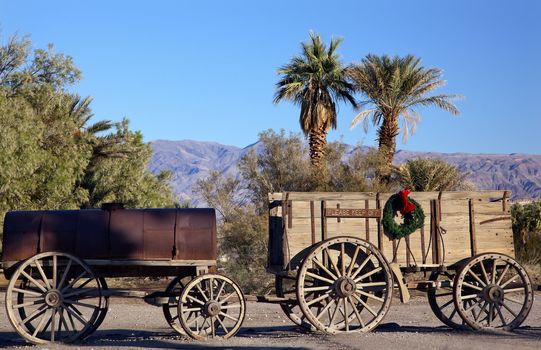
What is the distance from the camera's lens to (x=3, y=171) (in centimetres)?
2281

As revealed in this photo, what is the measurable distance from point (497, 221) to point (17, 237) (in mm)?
7525

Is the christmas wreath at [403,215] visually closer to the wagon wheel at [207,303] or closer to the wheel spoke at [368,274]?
the wheel spoke at [368,274]

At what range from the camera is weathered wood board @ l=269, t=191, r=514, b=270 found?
1248 centimetres

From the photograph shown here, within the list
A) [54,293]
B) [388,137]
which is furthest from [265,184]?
[54,293]

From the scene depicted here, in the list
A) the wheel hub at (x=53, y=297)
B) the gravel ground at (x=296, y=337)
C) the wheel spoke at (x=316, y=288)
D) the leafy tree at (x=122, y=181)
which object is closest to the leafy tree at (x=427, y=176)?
the leafy tree at (x=122, y=181)

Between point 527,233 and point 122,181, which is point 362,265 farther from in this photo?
point 122,181

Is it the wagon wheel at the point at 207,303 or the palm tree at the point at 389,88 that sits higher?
the palm tree at the point at 389,88

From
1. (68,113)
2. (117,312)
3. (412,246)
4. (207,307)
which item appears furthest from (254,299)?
(68,113)

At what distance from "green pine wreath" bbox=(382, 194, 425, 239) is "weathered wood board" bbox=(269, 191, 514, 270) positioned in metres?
0.11

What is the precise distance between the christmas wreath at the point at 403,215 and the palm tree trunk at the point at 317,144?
18.5 meters

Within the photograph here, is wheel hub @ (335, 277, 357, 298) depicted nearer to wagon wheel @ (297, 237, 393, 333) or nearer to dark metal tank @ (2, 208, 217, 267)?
wagon wheel @ (297, 237, 393, 333)

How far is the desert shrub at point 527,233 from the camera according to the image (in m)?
25.4

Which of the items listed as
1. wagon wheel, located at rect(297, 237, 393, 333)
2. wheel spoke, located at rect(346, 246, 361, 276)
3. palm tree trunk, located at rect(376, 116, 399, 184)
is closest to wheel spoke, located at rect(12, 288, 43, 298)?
wagon wheel, located at rect(297, 237, 393, 333)

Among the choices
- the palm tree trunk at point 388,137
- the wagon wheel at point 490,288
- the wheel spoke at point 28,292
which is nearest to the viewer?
the wheel spoke at point 28,292
